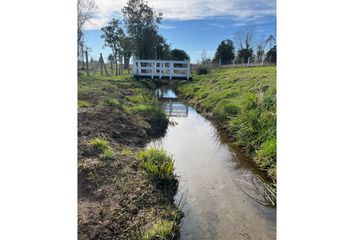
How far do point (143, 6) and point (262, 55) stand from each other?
1.34 m

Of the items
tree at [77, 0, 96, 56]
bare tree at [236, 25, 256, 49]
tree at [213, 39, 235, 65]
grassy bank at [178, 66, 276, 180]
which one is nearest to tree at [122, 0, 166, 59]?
tree at [77, 0, 96, 56]

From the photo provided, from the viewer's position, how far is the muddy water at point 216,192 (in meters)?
2.33

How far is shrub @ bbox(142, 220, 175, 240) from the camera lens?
208 cm

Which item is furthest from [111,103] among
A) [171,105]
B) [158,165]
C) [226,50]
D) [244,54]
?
[244,54]

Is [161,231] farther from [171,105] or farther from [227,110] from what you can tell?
[171,105]

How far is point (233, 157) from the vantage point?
157 inches

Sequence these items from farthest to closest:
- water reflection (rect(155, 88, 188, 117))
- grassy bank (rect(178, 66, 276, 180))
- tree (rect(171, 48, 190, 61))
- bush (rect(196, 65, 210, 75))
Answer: water reflection (rect(155, 88, 188, 117)), bush (rect(196, 65, 210, 75)), tree (rect(171, 48, 190, 61)), grassy bank (rect(178, 66, 276, 180))

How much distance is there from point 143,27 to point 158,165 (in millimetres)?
1927

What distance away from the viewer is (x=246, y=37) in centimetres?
271

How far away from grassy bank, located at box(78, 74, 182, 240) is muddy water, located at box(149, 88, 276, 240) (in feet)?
0.56

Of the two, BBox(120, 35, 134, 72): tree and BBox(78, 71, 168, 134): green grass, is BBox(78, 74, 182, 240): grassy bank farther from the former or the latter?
BBox(120, 35, 134, 72): tree

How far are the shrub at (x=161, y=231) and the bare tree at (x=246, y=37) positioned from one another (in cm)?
160
